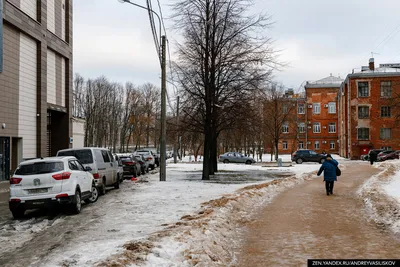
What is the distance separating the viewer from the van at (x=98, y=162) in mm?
16750

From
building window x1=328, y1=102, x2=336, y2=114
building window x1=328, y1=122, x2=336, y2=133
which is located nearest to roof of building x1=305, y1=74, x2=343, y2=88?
building window x1=328, y1=102, x2=336, y2=114

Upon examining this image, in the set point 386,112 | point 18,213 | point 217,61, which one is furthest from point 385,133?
point 18,213

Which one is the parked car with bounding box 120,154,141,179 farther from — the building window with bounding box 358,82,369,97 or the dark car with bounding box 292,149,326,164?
the building window with bounding box 358,82,369,97

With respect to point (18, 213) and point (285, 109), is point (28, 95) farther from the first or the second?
point (285, 109)

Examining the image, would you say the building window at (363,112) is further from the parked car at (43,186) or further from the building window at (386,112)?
the parked car at (43,186)

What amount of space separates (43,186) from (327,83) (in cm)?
7568

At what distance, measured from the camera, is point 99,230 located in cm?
973

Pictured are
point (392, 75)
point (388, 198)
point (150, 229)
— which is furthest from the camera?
point (392, 75)

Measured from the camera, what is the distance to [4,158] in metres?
26.7

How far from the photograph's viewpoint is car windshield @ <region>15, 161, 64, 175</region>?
1244 centimetres

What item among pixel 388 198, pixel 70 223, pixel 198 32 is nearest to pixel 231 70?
pixel 198 32

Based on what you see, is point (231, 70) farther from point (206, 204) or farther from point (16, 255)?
point (16, 255)

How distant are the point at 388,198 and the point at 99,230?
968cm

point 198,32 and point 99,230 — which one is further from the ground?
point 198,32
